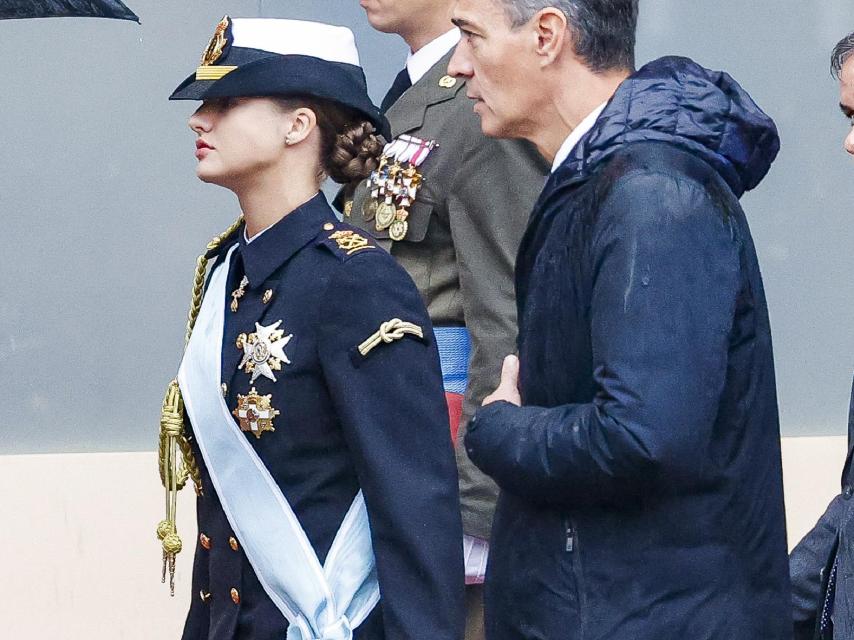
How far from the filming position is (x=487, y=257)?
339 centimetres

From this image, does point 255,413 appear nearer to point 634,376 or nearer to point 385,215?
point 634,376

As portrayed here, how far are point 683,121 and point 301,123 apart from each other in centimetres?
71

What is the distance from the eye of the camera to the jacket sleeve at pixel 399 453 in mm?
2689

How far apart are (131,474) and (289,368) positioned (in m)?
2.18

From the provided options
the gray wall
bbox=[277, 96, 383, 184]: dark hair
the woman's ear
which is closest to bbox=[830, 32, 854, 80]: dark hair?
bbox=[277, 96, 383, 184]: dark hair

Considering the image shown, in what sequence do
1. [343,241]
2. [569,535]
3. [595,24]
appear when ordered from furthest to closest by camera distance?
[343,241] → [595,24] → [569,535]

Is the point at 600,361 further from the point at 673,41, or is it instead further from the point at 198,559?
the point at 673,41

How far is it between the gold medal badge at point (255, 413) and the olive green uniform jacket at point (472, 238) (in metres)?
0.63

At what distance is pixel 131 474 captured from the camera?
485cm

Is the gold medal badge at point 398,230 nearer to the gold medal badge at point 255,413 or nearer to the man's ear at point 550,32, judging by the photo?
the gold medal badge at point 255,413

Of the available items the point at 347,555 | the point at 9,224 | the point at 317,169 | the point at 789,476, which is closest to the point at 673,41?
the point at 789,476

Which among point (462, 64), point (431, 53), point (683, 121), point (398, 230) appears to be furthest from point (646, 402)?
point (431, 53)

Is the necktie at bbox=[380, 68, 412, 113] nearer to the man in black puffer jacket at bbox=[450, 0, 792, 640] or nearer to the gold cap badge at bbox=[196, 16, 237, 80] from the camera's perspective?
the gold cap badge at bbox=[196, 16, 237, 80]

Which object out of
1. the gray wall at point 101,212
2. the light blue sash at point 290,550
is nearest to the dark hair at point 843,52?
the light blue sash at point 290,550
